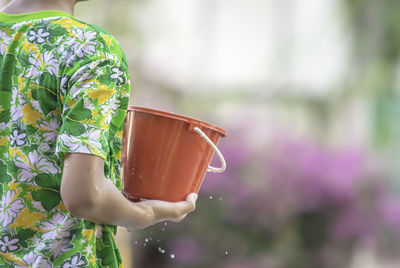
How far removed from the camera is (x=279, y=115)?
16.8 ft

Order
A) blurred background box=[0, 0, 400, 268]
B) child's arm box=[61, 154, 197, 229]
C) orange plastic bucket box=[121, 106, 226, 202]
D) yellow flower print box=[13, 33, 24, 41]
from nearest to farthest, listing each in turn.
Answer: child's arm box=[61, 154, 197, 229] < yellow flower print box=[13, 33, 24, 41] < orange plastic bucket box=[121, 106, 226, 202] < blurred background box=[0, 0, 400, 268]

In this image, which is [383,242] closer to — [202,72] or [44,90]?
[202,72]

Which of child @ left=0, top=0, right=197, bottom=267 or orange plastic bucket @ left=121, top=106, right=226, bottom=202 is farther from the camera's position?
orange plastic bucket @ left=121, top=106, right=226, bottom=202

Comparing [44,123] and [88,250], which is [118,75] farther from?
[88,250]

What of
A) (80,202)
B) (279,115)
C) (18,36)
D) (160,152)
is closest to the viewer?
(80,202)

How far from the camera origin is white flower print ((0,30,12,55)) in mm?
1118

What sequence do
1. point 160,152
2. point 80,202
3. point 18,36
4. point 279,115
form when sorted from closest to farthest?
point 80,202
point 18,36
point 160,152
point 279,115

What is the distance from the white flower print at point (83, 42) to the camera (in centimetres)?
105

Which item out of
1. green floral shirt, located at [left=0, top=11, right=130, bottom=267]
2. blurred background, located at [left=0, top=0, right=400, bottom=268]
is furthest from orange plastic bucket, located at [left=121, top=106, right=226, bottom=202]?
blurred background, located at [left=0, top=0, right=400, bottom=268]

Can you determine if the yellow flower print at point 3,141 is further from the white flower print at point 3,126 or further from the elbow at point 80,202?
the elbow at point 80,202

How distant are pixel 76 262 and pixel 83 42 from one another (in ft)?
1.04

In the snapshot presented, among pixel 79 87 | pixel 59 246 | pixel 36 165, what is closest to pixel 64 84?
pixel 79 87

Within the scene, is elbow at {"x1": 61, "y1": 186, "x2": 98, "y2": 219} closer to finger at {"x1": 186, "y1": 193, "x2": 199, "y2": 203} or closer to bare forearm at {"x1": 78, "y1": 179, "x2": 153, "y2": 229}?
bare forearm at {"x1": 78, "y1": 179, "x2": 153, "y2": 229}

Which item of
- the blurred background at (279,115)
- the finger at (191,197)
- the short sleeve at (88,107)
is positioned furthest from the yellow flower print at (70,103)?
the blurred background at (279,115)
